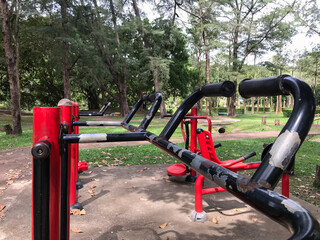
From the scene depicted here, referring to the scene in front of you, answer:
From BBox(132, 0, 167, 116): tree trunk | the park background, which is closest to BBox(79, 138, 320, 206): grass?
the park background

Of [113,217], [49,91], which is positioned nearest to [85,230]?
[113,217]

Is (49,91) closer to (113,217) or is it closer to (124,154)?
(124,154)

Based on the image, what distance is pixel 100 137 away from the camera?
1.00 meters

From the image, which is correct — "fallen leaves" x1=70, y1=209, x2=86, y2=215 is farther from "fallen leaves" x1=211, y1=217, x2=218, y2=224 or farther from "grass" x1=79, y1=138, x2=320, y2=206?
"grass" x1=79, y1=138, x2=320, y2=206

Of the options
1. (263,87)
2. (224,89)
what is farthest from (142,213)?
(263,87)

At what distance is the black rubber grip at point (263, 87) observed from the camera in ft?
2.10

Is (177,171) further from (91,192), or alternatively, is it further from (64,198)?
(64,198)

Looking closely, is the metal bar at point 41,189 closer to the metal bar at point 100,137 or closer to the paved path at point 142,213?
the metal bar at point 100,137

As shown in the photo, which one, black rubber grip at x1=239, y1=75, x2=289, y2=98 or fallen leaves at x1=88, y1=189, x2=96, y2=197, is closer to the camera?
black rubber grip at x1=239, y1=75, x2=289, y2=98

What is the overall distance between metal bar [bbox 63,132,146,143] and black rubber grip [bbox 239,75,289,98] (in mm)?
549

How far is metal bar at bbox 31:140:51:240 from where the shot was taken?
80cm

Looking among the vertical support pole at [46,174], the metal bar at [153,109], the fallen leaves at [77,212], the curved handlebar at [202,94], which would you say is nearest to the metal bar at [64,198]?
the vertical support pole at [46,174]

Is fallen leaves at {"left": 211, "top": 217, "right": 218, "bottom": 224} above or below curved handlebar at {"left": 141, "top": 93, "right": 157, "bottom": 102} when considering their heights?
below

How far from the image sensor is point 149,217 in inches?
109
